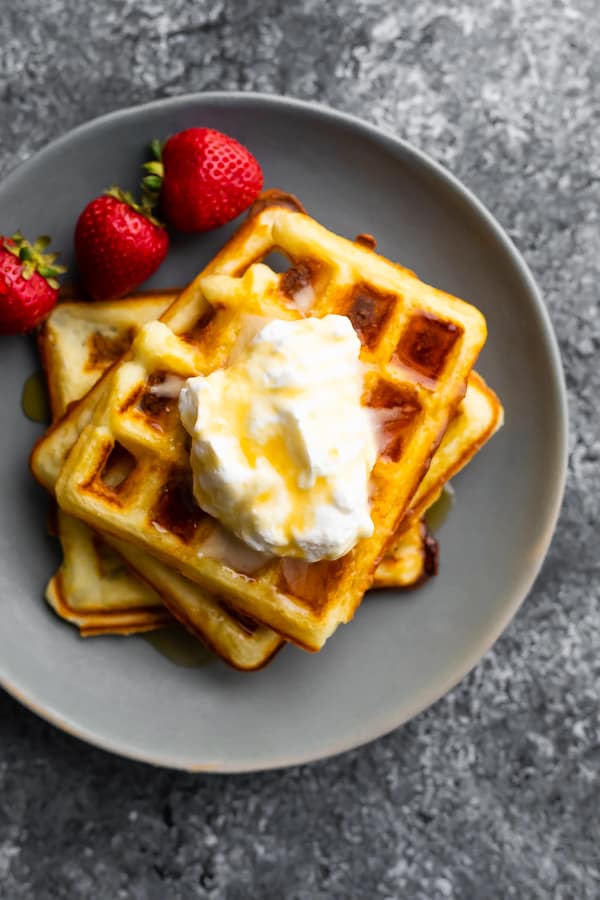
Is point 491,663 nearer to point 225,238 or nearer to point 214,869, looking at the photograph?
point 214,869

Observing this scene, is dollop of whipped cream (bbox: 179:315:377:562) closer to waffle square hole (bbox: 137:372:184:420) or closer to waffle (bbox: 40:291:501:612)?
waffle square hole (bbox: 137:372:184:420)

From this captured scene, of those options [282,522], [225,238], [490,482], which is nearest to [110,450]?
[282,522]

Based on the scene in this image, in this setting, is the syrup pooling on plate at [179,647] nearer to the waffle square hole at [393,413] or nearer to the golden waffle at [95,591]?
→ the golden waffle at [95,591]

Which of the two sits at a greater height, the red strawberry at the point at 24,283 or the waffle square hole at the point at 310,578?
the red strawberry at the point at 24,283

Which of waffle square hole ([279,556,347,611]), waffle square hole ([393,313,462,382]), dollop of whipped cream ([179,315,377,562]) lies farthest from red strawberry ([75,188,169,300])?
waffle square hole ([279,556,347,611])

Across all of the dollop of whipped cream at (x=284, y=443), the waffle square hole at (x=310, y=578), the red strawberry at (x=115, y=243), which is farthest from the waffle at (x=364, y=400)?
the red strawberry at (x=115, y=243)

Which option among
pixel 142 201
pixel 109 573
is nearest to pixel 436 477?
pixel 109 573
